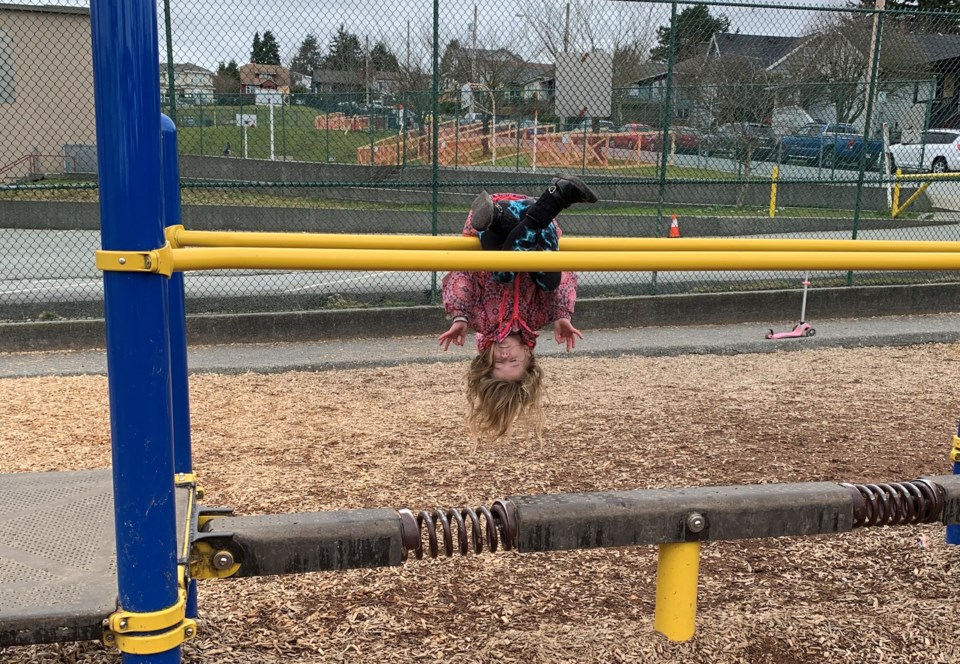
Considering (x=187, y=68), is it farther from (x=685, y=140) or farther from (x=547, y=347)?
(x=685, y=140)

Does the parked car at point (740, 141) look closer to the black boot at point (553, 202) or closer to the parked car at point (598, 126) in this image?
the parked car at point (598, 126)

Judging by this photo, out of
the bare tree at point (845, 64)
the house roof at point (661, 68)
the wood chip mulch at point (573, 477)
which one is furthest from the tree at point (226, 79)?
the bare tree at point (845, 64)

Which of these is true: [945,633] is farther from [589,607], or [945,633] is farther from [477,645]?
[477,645]

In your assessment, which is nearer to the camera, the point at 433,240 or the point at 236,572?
the point at 236,572

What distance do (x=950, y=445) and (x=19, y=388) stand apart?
540cm

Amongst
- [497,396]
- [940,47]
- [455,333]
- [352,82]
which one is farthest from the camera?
[940,47]

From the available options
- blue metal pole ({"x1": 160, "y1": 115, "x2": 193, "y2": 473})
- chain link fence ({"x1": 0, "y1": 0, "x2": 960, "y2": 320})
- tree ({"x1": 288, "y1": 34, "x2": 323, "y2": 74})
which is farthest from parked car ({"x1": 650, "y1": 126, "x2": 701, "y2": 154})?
blue metal pole ({"x1": 160, "y1": 115, "x2": 193, "y2": 473})

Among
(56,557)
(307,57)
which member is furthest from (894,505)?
(307,57)

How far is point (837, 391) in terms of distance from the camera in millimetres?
5609

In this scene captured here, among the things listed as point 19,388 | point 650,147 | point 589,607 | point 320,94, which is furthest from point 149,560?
point 650,147

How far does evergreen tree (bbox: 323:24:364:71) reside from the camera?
318 inches

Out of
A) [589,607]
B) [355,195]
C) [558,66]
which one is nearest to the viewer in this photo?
[589,607]

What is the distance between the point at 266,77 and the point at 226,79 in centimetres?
43

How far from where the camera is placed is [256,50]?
7961 mm
